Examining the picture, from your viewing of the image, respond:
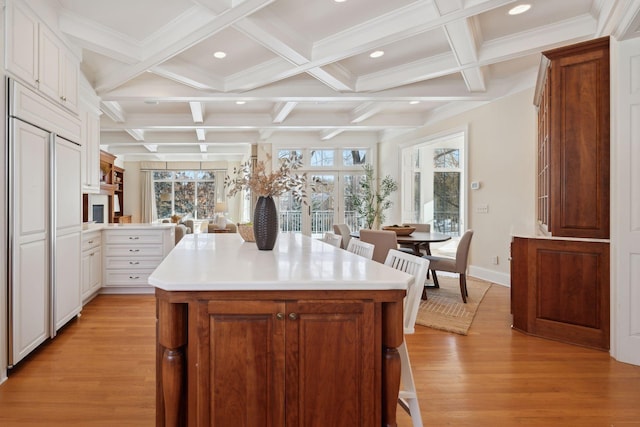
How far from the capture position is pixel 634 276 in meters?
2.59

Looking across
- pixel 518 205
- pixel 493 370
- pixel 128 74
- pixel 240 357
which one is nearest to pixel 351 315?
pixel 240 357

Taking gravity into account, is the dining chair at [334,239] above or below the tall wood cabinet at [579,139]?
below

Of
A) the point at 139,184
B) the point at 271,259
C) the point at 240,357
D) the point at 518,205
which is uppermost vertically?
the point at 139,184

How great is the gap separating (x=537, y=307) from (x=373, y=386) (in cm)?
245

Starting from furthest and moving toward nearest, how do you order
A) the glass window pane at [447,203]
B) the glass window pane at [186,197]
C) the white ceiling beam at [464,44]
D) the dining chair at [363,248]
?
the glass window pane at [186,197] < the glass window pane at [447,203] < the white ceiling beam at [464,44] < the dining chair at [363,248]

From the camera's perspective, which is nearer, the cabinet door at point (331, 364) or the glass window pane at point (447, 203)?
the cabinet door at point (331, 364)

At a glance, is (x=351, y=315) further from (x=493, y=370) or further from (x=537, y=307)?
(x=537, y=307)

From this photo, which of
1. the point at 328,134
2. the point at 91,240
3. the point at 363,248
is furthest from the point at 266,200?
the point at 328,134

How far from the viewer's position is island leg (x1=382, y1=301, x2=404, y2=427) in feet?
4.47

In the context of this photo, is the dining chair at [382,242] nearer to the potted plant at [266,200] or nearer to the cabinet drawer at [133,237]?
the potted plant at [266,200]

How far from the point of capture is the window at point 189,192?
478 inches

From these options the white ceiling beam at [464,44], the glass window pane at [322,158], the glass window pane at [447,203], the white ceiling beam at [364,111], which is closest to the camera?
the white ceiling beam at [464,44]

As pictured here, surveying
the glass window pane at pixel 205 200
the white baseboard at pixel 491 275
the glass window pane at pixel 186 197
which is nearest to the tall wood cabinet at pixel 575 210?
the white baseboard at pixel 491 275

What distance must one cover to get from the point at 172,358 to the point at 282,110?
5.04 meters
